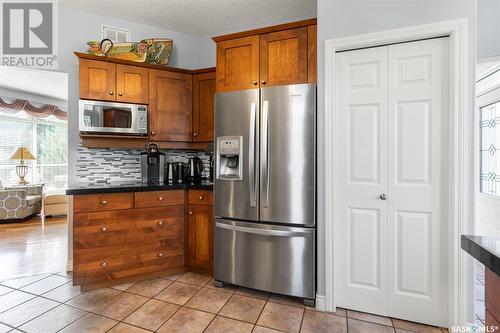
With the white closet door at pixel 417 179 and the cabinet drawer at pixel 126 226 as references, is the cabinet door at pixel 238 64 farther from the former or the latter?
the cabinet drawer at pixel 126 226

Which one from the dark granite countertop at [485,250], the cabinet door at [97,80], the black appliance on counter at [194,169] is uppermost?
the cabinet door at [97,80]

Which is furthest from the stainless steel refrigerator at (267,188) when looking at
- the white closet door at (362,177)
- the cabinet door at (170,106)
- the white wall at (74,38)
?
the white wall at (74,38)

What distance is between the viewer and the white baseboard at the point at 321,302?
7.31 feet

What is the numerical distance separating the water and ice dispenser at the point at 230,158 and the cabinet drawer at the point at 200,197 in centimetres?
35

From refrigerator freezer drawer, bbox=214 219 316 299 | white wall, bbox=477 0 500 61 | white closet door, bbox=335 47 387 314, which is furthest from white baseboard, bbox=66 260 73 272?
white wall, bbox=477 0 500 61

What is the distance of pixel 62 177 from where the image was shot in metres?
7.03

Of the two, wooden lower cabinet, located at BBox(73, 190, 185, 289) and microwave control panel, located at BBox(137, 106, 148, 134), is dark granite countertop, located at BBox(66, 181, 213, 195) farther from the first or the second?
microwave control panel, located at BBox(137, 106, 148, 134)

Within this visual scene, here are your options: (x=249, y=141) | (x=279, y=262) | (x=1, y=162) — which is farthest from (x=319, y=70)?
(x=1, y=162)

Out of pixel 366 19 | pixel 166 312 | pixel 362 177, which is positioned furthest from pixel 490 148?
pixel 166 312

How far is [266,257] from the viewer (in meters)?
2.40

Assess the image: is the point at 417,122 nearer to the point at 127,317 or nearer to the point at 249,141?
the point at 249,141

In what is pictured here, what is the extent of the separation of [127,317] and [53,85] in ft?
17.8

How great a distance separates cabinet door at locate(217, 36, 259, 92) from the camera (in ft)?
8.23

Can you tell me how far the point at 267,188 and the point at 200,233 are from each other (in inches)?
38.6
